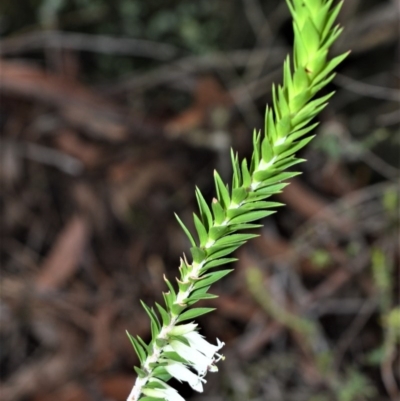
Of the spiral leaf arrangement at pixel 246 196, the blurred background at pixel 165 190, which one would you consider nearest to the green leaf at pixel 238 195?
the spiral leaf arrangement at pixel 246 196

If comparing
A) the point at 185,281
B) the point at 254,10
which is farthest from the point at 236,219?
the point at 254,10

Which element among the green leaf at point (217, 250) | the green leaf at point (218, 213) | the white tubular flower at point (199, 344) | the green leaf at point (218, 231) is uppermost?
the green leaf at point (218, 213)

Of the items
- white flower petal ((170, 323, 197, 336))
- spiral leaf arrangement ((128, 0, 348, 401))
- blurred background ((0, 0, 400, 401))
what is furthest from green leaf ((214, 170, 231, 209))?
blurred background ((0, 0, 400, 401))

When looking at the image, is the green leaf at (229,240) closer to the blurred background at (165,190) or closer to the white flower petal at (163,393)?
the white flower petal at (163,393)

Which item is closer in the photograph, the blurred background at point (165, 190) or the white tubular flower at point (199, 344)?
the white tubular flower at point (199, 344)

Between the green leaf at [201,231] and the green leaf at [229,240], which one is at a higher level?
the green leaf at [201,231]

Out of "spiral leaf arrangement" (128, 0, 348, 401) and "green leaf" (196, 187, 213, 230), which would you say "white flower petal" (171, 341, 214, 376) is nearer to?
"spiral leaf arrangement" (128, 0, 348, 401)
